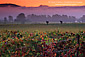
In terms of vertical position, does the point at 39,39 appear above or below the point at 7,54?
above

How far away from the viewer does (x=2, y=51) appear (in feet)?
29.7

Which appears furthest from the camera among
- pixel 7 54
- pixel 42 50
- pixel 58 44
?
pixel 58 44

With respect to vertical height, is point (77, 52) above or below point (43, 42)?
below

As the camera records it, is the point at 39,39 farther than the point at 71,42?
No

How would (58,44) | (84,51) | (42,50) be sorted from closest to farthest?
(42,50) < (58,44) < (84,51)

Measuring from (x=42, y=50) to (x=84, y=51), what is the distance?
506cm

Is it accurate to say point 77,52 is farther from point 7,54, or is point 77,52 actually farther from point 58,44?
point 7,54

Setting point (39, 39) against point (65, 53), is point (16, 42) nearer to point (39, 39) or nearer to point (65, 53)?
point (39, 39)

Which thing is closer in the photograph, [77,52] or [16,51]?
[16,51]

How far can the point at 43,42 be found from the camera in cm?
990

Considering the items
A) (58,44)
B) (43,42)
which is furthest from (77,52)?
(43,42)

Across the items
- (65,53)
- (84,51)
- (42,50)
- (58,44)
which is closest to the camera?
(42,50)

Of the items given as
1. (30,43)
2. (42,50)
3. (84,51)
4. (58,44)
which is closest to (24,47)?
(30,43)

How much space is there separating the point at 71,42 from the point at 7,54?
200 inches
